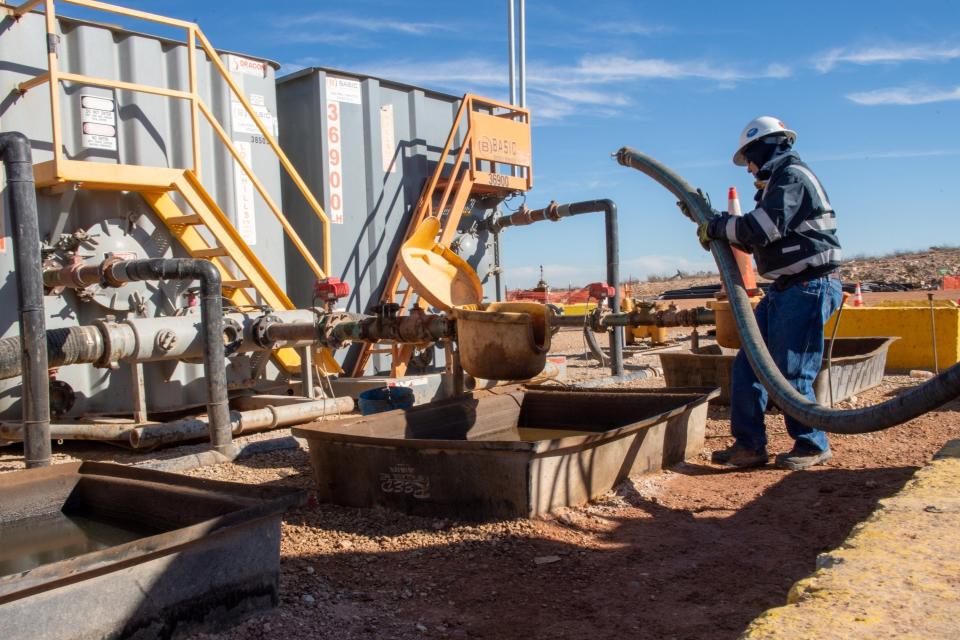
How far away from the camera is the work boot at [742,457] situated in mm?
5203

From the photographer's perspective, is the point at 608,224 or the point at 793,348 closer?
the point at 793,348

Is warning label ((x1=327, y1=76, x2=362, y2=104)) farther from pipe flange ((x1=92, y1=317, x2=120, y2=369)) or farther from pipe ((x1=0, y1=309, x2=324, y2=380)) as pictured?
pipe flange ((x1=92, y1=317, x2=120, y2=369))

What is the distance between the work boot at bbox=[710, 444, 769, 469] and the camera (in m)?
5.20

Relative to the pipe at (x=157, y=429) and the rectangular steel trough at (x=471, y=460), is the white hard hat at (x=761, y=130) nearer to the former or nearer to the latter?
the rectangular steel trough at (x=471, y=460)

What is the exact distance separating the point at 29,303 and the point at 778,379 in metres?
3.51

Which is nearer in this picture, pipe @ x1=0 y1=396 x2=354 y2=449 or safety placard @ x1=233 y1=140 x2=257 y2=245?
pipe @ x1=0 y1=396 x2=354 y2=449

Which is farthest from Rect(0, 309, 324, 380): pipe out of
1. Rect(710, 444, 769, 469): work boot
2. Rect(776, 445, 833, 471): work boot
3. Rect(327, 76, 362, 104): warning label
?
Rect(776, 445, 833, 471): work boot

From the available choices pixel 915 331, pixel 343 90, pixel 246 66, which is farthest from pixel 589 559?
pixel 915 331

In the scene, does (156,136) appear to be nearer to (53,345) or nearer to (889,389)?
(53,345)

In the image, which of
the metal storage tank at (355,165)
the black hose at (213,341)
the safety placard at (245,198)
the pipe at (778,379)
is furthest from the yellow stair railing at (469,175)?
the pipe at (778,379)

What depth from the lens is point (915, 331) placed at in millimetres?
9555

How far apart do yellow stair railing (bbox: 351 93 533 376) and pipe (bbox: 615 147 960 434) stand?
4.48 meters

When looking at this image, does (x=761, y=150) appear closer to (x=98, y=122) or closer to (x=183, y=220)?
(x=183, y=220)

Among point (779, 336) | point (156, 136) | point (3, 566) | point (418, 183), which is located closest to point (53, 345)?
point (3, 566)
